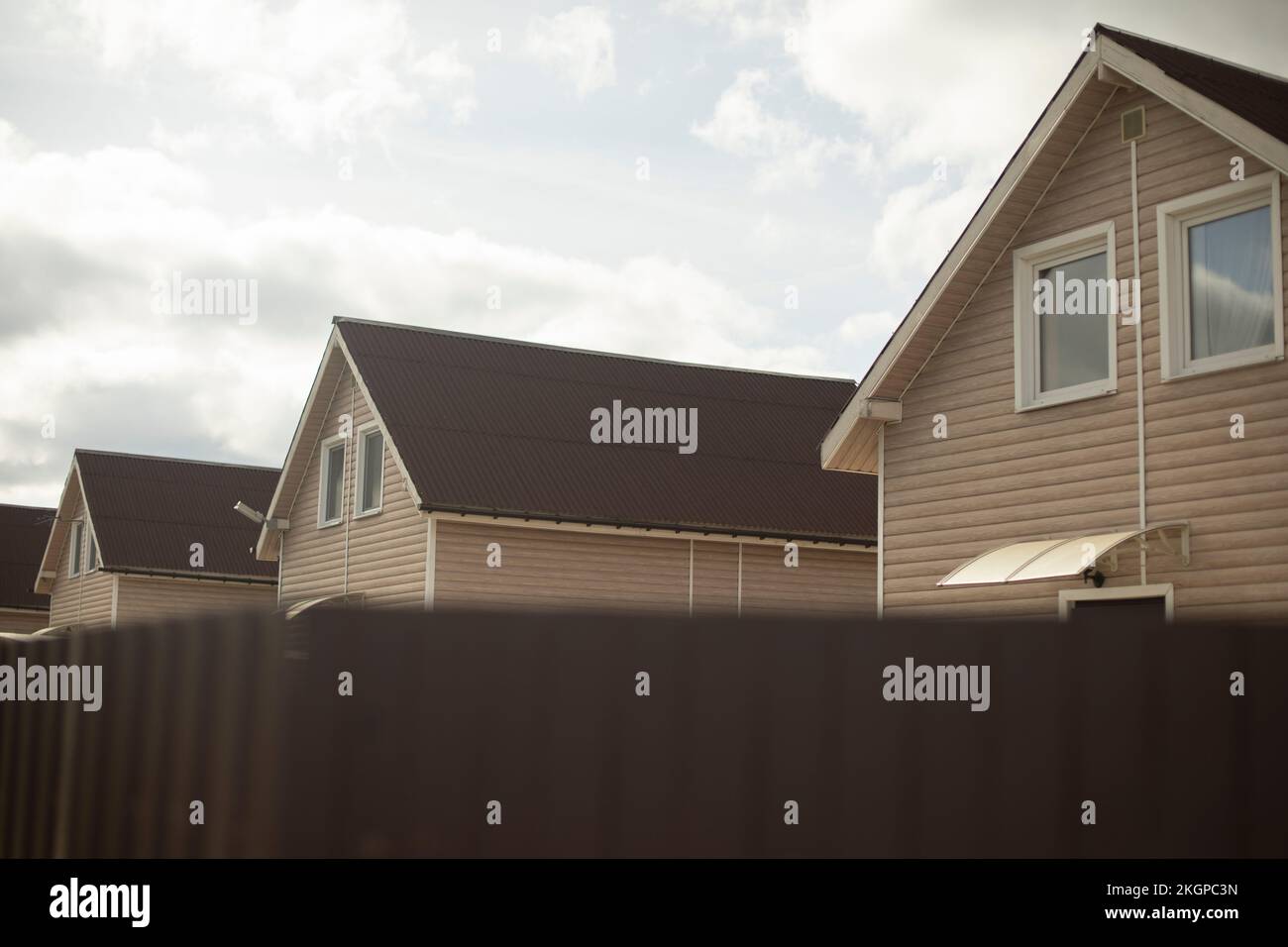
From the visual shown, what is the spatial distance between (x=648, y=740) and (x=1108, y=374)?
7.66m

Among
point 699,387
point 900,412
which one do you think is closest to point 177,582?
point 699,387

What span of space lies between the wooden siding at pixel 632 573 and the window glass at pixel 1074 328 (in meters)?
7.04

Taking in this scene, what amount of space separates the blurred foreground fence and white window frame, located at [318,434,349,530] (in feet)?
52.1

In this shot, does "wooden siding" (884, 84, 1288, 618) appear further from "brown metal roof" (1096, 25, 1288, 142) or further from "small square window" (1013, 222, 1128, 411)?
"brown metal roof" (1096, 25, 1288, 142)

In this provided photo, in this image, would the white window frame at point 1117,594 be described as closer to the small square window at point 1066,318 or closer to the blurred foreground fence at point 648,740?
the small square window at point 1066,318

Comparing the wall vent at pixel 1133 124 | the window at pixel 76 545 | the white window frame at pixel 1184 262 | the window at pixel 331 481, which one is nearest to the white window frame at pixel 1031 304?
the white window frame at pixel 1184 262

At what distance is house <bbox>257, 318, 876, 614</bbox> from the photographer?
68.5 ft

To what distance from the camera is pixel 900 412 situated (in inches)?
586

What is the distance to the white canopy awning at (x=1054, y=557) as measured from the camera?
37.7 ft

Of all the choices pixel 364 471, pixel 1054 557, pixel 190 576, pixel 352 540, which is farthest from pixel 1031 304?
pixel 190 576

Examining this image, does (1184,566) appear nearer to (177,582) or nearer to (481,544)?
(481,544)

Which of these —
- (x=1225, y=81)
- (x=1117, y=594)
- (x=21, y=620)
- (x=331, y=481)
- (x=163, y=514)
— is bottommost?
(x=1117, y=594)

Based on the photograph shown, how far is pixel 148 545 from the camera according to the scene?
1275 inches

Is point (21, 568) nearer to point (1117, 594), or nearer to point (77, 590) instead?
point (77, 590)
